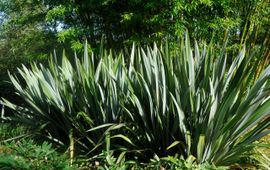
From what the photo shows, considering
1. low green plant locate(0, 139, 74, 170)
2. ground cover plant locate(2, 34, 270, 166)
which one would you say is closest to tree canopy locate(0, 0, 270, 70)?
ground cover plant locate(2, 34, 270, 166)

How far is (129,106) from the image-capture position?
4.42 meters

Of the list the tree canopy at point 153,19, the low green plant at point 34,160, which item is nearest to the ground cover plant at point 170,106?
the low green plant at point 34,160

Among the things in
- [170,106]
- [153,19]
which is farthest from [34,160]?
[153,19]

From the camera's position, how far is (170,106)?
4137 millimetres

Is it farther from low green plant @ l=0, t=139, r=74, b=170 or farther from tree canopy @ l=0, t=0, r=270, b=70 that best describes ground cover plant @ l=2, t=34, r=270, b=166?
tree canopy @ l=0, t=0, r=270, b=70

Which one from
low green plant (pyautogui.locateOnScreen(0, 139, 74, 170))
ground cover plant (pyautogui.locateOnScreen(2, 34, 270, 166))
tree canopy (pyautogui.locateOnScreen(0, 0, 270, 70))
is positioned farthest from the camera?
tree canopy (pyautogui.locateOnScreen(0, 0, 270, 70))

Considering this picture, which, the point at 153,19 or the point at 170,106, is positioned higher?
the point at 170,106

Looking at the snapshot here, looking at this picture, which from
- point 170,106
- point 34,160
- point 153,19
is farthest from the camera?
point 153,19

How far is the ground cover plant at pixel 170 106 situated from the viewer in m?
3.96

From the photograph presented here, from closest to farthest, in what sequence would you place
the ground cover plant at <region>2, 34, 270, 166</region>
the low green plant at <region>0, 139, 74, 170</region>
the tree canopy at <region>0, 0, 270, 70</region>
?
the low green plant at <region>0, 139, 74, 170</region> < the ground cover plant at <region>2, 34, 270, 166</region> < the tree canopy at <region>0, 0, 270, 70</region>

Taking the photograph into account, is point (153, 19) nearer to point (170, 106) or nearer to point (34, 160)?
point (170, 106)

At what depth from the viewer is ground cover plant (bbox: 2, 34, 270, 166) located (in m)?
3.96

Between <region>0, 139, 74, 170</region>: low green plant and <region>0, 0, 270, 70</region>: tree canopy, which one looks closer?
<region>0, 139, 74, 170</region>: low green plant

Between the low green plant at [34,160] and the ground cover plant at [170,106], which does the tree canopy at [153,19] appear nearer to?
the ground cover plant at [170,106]
